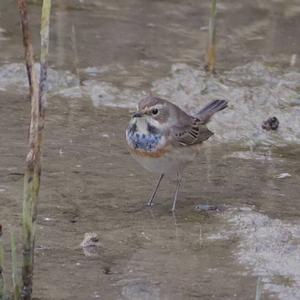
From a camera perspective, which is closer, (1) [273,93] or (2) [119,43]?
(1) [273,93]

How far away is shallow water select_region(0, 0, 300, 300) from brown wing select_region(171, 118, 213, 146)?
1.11 ft

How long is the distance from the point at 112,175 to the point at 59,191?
0.63 m

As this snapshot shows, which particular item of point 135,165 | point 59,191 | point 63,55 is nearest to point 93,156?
point 135,165

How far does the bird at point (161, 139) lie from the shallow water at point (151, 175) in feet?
0.89

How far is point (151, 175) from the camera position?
30.6 feet

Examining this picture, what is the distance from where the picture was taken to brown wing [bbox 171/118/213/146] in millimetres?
8719

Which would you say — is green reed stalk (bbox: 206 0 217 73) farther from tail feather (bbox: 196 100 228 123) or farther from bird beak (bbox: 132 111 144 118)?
bird beak (bbox: 132 111 144 118)

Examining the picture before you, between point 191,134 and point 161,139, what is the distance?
1.33 feet

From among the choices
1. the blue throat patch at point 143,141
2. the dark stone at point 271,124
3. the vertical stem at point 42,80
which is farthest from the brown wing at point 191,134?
the vertical stem at point 42,80

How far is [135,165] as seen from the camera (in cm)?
938

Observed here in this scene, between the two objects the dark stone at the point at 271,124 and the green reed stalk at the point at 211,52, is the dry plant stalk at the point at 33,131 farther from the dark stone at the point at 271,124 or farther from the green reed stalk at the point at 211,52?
the green reed stalk at the point at 211,52

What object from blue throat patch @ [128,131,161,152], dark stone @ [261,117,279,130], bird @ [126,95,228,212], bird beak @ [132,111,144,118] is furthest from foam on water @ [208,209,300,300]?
dark stone @ [261,117,279,130]

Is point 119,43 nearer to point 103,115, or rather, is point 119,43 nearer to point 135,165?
point 103,115

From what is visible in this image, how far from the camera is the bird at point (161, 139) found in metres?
8.47
